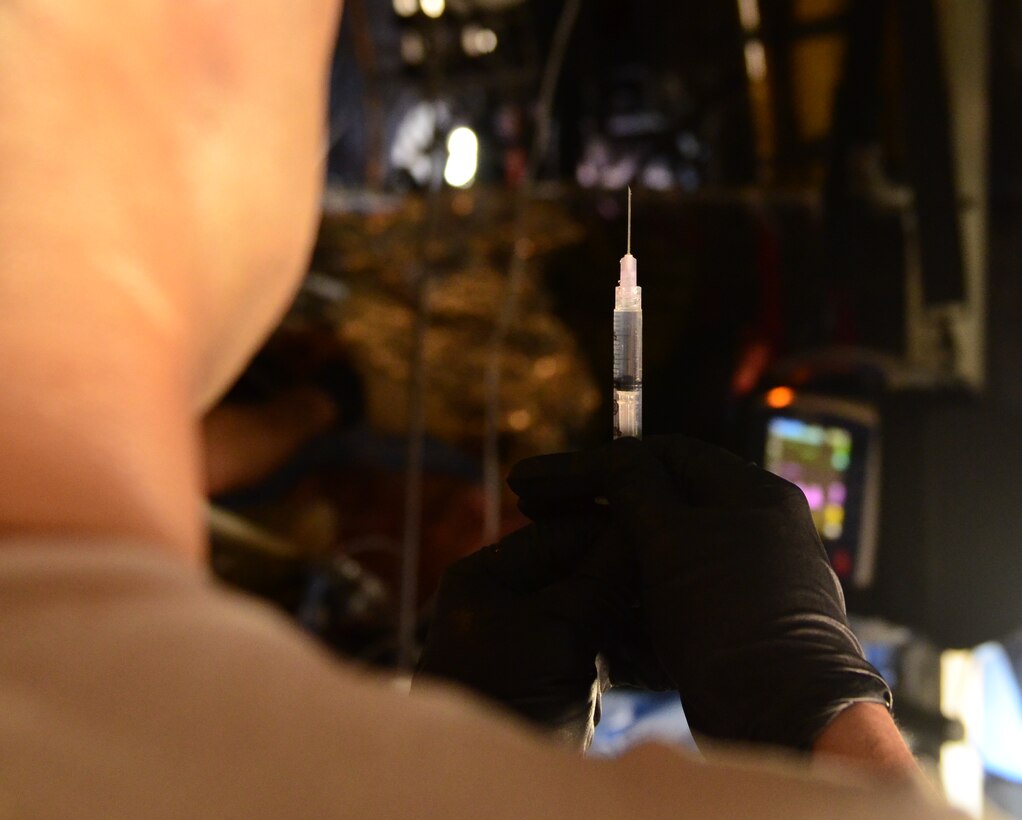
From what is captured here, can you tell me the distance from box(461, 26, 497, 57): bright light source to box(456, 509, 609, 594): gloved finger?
1.08 metres

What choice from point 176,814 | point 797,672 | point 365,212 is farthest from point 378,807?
point 365,212

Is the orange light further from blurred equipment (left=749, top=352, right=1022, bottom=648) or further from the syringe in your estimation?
the syringe

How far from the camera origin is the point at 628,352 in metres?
0.37

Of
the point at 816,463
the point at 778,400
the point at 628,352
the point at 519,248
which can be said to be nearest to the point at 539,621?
Result: the point at 628,352

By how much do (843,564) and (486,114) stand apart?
102 centimetres

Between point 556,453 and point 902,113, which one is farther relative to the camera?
point 902,113

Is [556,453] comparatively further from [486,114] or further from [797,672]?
[486,114]

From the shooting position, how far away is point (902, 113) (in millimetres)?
1019

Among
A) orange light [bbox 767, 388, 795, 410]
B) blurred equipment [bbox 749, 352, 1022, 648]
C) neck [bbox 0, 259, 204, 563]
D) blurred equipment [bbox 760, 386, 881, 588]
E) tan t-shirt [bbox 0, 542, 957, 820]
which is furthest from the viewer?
blurred equipment [bbox 749, 352, 1022, 648]

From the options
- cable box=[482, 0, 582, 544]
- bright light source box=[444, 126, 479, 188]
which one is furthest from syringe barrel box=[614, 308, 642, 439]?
bright light source box=[444, 126, 479, 188]

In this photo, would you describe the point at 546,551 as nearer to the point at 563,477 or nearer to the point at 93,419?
the point at 563,477

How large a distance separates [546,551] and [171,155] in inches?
14.2

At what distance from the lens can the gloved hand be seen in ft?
0.98

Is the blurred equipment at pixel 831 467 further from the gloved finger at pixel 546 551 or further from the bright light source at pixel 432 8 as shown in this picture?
the bright light source at pixel 432 8
